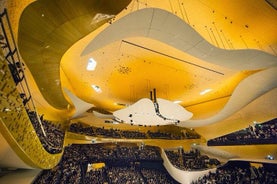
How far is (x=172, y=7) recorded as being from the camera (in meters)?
6.39

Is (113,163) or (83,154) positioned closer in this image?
(83,154)

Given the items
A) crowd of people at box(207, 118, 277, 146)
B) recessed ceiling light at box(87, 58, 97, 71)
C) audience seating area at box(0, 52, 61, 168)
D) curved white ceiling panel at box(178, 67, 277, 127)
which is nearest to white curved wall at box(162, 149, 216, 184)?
crowd of people at box(207, 118, 277, 146)

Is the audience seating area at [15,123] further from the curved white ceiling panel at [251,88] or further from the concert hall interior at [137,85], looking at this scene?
the curved white ceiling panel at [251,88]

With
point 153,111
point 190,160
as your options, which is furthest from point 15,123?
point 190,160

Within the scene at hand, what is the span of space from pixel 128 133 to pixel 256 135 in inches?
556

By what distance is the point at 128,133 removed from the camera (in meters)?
22.9

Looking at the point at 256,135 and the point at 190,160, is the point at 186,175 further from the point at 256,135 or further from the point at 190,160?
the point at 256,135

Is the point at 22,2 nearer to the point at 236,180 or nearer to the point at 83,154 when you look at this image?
the point at 236,180

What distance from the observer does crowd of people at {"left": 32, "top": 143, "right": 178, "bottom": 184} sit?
16.1 m

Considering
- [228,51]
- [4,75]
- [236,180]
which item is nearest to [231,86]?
[236,180]

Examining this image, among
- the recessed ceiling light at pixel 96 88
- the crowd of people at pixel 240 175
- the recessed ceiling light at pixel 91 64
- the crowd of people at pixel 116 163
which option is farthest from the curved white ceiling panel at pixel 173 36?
the crowd of people at pixel 116 163

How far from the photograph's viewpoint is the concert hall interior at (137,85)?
4.80 metres

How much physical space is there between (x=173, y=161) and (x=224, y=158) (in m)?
4.96

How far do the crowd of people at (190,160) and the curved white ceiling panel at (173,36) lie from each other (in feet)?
40.4
